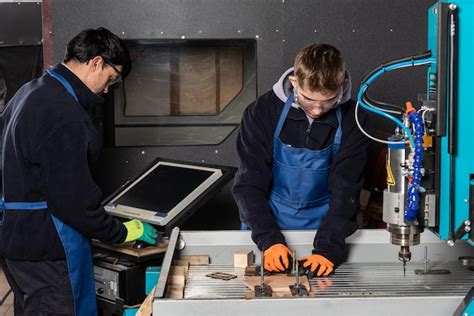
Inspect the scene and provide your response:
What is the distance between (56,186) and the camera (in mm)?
1842

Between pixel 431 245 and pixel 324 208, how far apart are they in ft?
1.52

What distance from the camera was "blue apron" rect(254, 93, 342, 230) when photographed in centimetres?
202

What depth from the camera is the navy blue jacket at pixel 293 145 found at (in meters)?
1.96

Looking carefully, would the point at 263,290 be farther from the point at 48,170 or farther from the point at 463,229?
the point at 48,170

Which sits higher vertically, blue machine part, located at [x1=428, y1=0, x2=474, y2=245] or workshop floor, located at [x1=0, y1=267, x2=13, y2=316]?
blue machine part, located at [x1=428, y1=0, x2=474, y2=245]

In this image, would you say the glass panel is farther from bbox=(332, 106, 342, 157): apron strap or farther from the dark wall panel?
bbox=(332, 106, 342, 157): apron strap

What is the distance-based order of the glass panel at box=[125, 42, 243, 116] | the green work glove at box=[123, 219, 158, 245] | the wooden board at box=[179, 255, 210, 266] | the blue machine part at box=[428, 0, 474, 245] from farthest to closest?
the glass panel at box=[125, 42, 243, 116]
the green work glove at box=[123, 219, 158, 245]
the wooden board at box=[179, 255, 210, 266]
the blue machine part at box=[428, 0, 474, 245]

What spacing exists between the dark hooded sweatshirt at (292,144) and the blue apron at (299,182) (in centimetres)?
2

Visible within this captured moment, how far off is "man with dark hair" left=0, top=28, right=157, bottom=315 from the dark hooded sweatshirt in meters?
0.44

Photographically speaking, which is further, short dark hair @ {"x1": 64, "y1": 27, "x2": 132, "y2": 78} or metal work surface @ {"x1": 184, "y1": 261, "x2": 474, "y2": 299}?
short dark hair @ {"x1": 64, "y1": 27, "x2": 132, "y2": 78}

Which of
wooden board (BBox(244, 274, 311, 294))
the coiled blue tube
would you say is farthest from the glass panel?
the coiled blue tube

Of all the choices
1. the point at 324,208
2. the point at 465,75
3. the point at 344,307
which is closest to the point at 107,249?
the point at 324,208

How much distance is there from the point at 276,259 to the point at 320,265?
11cm

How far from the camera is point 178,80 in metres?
3.42
